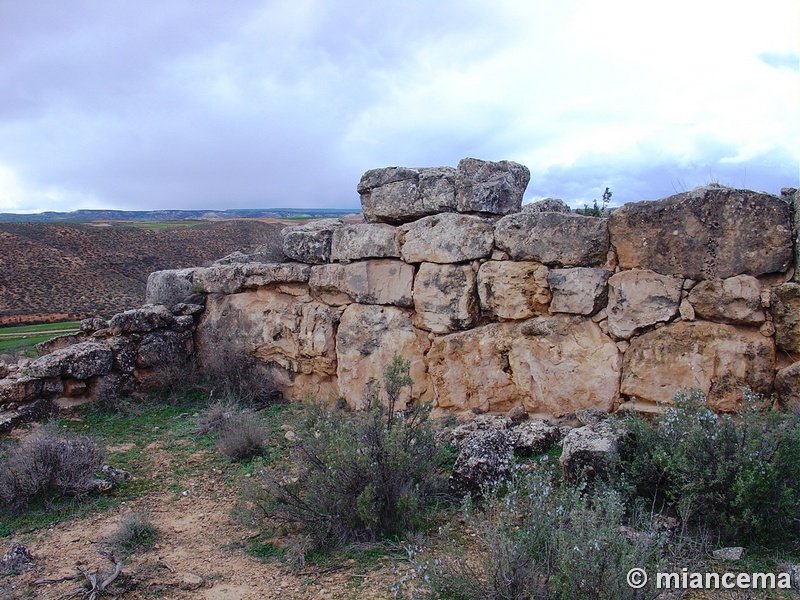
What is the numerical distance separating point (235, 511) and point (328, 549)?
0.86 metres

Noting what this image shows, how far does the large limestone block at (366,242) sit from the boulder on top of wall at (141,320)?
2736mm

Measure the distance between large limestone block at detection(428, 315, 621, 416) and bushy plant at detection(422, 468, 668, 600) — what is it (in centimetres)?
244

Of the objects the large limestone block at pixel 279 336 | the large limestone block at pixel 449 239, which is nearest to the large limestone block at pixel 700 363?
the large limestone block at pixel 449 239

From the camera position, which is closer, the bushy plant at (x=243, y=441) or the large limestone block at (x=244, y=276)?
the bushy plant at (x=243, y=441)

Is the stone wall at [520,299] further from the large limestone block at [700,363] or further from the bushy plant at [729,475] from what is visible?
the bushy plant at [729,475]

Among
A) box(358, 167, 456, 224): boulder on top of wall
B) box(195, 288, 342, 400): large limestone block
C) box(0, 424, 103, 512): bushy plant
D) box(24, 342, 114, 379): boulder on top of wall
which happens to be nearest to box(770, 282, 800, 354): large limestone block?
box(358, 167, 456, 224): boulder on top of wall

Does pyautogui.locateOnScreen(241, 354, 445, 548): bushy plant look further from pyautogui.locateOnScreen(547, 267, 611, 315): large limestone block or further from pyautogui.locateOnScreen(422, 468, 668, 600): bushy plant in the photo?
pyautogui.locateOnScreen(547, 267, 611, 315): large limestone block

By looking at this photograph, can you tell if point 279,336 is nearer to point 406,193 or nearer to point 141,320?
point 141,320

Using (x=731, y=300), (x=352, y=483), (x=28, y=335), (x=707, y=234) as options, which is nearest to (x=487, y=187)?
(x=707, y=234)

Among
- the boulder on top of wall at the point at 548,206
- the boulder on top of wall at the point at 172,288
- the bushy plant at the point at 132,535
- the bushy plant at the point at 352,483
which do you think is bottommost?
the bushy plant at the point at 132,535

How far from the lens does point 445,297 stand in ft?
22.3

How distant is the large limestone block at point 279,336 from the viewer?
25.8ft

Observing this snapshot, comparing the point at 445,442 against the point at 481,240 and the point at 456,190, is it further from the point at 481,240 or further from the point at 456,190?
the point at 456,190

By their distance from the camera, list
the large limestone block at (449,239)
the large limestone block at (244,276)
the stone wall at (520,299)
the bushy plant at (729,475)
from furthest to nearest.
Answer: the large limestone block at (244,276) → the large limestone block at (449,239) → the stone wall at (520,299) → the bushy plant at (729,475)
